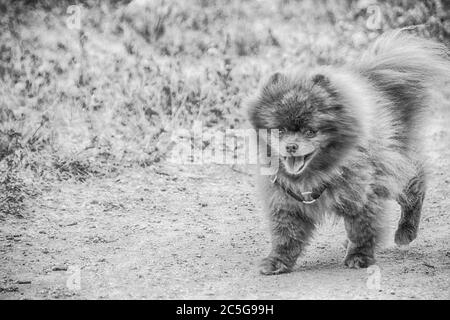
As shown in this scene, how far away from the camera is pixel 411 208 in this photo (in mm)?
5113

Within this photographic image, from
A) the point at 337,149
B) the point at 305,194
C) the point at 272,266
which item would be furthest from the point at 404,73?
the point at 272,266

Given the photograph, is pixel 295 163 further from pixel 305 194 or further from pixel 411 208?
pixel 411 208

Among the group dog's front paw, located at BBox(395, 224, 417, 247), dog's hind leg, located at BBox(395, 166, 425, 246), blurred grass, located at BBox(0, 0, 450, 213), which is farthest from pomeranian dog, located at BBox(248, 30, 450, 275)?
blurred grass, located at BBox(0, 0, 450, 213)

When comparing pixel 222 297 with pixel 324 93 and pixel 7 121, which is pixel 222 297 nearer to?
pixel 324 93

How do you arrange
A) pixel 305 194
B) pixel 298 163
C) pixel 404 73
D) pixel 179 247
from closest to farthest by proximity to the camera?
1. pixel 298 163
2. pixel 305 194
3. pixel 404 73
4. pixel 179 247

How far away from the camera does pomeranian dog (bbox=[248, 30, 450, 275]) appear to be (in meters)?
4.11

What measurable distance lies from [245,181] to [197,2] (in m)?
3.19

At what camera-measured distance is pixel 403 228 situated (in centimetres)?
511

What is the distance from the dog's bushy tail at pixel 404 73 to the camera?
15.6ft

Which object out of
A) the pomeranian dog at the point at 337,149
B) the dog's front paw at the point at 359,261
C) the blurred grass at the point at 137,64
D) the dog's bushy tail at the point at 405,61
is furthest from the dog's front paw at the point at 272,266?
the blurred grass at the point at 137,64

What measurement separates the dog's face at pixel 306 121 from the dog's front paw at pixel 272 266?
61 centimetres

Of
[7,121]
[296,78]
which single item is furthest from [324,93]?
[7,121]

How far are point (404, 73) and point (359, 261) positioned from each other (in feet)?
4.79

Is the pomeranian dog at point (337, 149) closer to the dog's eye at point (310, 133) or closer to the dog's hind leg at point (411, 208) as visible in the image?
the dog's eye at point (310, 133)
